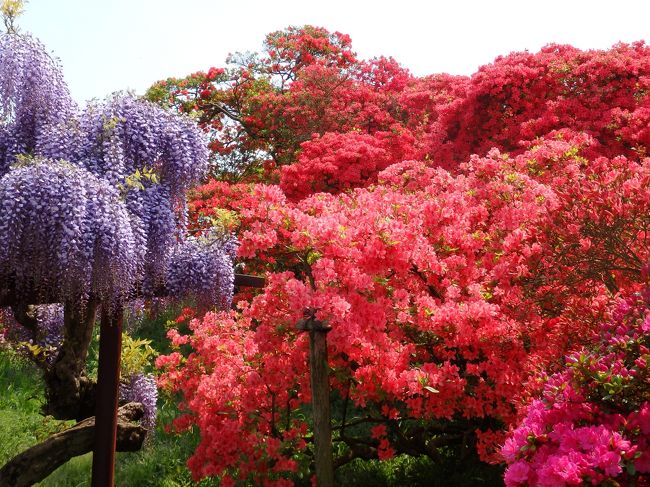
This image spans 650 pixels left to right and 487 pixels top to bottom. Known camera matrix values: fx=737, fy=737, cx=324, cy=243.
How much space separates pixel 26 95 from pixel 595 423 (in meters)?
6.65

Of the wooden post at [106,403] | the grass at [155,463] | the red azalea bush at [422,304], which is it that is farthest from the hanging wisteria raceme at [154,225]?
the grass at [155,463]

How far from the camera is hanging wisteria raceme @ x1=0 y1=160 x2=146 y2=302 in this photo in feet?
22.3

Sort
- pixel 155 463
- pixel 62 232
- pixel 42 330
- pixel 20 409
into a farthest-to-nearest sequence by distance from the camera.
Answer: pixel 20 409, pixel 42 330, pixel 155 463, pixel 62 232

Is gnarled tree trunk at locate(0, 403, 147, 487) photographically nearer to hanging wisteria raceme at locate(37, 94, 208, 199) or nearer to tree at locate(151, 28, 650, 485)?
tree at locate(151, 28, 650, 485)

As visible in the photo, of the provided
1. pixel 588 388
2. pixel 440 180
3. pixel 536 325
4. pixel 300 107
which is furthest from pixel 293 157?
pixel 588 388

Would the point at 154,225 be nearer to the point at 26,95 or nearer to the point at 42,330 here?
the point at 26,95

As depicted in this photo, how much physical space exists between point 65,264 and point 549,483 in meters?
4.92

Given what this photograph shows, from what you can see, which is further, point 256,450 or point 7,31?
point 7,31

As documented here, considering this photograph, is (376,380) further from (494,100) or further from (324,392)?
(494,100)

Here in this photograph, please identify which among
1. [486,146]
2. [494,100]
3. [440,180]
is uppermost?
[494,100]

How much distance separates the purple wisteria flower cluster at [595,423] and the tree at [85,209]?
455 cm

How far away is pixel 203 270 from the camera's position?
8500 millimetres

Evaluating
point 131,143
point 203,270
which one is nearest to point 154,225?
point 131,143

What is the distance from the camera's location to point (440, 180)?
838cm
